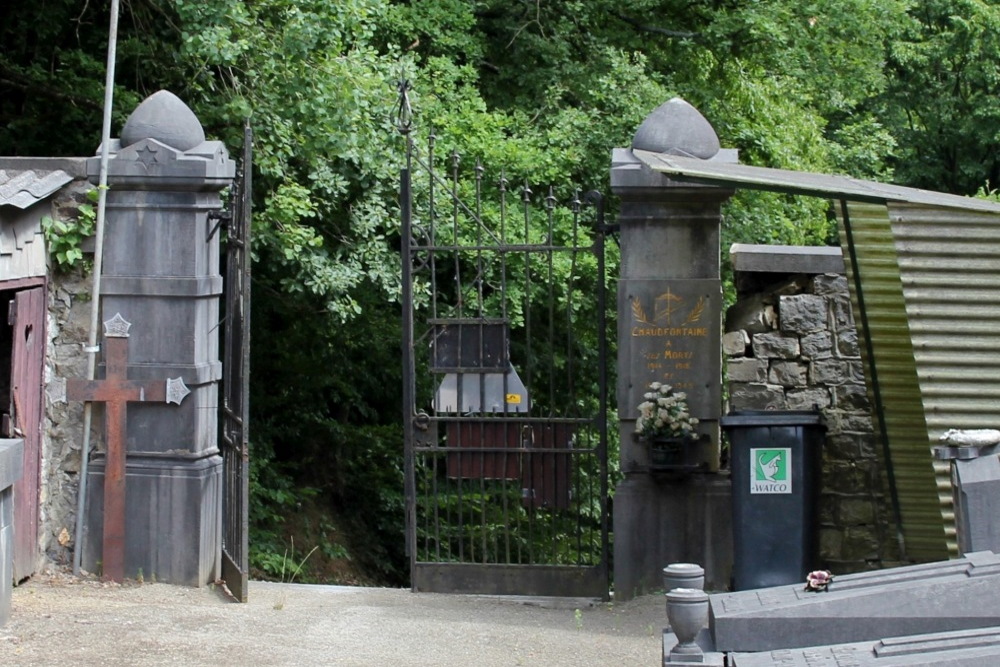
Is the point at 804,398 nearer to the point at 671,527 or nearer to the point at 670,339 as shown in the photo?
the point at 670,339

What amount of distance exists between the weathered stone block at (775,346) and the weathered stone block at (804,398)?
0.21 metres

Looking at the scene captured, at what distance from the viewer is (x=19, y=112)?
12.5 meters

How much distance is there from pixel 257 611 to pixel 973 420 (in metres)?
3.92

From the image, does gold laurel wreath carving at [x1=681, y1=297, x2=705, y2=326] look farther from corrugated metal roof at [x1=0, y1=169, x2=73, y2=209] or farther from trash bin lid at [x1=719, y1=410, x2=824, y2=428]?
corrugated metal roof at [x1=0, y1=169, x2=73, y2=209]

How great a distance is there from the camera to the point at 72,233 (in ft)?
26.2

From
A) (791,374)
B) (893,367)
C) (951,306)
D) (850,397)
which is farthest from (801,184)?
(850,397)

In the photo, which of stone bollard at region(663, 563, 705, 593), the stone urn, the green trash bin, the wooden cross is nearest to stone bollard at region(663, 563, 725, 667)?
the stone urn

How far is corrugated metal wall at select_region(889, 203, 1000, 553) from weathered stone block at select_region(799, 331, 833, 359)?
1.91 metres

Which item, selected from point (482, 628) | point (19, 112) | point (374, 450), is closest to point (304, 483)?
point (374, 450)

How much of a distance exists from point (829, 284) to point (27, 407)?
4605mm

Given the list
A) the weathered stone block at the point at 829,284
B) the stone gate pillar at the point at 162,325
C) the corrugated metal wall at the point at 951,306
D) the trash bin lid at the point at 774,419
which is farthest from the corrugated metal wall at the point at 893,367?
the stone gate pillar at the point at 162,325

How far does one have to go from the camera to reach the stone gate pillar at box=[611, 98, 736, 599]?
788cm

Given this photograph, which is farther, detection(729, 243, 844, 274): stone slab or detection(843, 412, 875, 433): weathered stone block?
detection(843, 412, 875, 433): weathered stone block

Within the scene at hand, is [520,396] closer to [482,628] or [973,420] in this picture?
→ [482,628]
